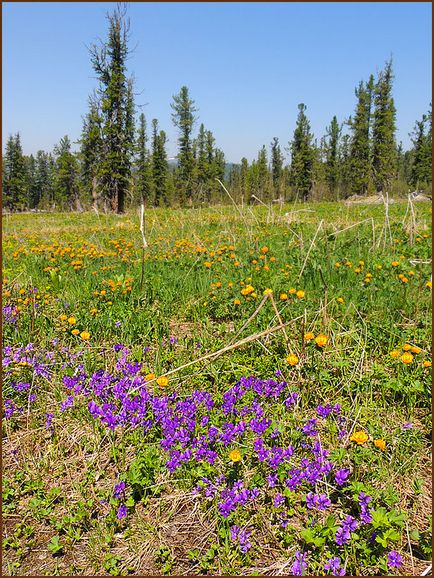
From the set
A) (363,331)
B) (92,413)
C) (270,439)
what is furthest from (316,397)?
(92,413)

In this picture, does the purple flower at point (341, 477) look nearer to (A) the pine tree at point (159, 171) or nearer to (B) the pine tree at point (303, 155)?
(B) the pine tree at point (303, 155)

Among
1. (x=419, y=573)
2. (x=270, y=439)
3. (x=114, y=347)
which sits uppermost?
(x=114, y=347)

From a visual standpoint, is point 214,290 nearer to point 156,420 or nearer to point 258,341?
point 258,341

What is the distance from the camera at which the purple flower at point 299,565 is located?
60.1 inches

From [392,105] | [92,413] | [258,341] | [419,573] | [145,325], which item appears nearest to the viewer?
[419,573]

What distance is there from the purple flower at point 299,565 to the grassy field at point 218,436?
2cm

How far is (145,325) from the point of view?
10.9 feet

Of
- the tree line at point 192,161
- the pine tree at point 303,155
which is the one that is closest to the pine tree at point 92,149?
the tree line at point 192,161

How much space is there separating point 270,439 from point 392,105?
47.2 m

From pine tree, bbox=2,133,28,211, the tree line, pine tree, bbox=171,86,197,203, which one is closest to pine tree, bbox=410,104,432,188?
the tree line

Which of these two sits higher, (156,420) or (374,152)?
(374,152)

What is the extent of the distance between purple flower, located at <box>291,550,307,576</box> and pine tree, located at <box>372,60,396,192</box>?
43.4m

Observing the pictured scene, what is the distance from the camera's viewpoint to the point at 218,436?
211 cm

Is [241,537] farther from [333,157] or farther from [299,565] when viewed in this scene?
[333,157]
